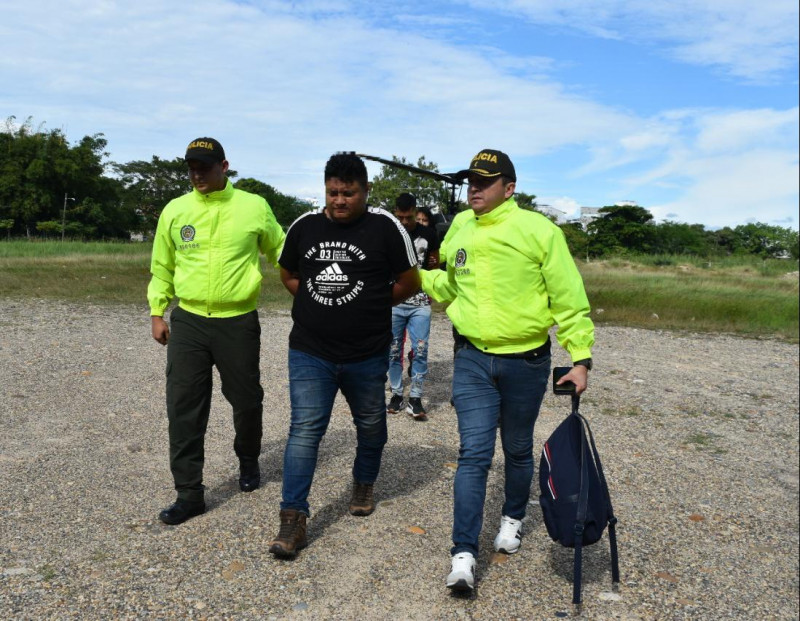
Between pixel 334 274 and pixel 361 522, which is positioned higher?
pixel 334 274

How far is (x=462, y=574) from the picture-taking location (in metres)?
3.20

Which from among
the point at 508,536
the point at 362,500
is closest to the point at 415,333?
the point at 362,500

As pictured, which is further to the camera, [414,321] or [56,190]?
[56,190]

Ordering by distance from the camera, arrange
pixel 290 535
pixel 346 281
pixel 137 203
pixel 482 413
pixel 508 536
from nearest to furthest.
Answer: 1. pixel 482 413
2. pixel 290 535
3. pixel 346 281
4. pixel 508 536
5. pixel 137 203

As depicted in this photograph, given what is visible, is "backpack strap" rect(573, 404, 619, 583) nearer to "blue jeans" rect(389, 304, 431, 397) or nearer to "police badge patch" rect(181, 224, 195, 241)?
"police badge patch" rect(181, 224, 195, 241)

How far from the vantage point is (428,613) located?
3158mm

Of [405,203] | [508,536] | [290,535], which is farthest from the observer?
[405,203]

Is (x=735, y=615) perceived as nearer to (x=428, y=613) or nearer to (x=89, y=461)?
(x=428, y=613)

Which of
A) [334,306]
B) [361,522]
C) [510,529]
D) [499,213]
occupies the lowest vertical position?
[361,522]

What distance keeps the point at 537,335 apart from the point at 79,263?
2522 cm

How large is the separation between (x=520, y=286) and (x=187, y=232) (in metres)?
1.98

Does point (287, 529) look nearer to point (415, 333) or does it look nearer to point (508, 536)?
point (508, 536)

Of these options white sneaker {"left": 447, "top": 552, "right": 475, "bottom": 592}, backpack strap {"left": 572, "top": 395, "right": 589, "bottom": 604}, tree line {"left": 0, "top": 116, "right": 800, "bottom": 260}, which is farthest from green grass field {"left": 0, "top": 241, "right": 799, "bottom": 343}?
backpack strap {"left": 572, "top": 395, "right": 589, "bottom": 604}

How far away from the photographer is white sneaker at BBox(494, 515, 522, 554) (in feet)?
12.5
